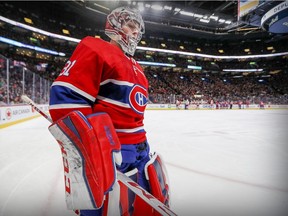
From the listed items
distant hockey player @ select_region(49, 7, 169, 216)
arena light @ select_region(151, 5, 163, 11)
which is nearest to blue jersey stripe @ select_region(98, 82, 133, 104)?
distant hockey player @ select_region(49, 7, 169, 216)

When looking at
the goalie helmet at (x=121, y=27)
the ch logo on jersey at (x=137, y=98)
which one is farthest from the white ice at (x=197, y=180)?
the goalie helmet at (x=121, y=27)

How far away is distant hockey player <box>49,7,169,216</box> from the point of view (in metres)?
0.72

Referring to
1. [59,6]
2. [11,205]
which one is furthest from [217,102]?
[11,205]

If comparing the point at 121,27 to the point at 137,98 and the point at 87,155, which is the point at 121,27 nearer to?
the point at 137,98

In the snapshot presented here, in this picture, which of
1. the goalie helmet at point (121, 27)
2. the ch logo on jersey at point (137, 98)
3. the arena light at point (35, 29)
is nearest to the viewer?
the ch logo on jersey at point (137, 98)

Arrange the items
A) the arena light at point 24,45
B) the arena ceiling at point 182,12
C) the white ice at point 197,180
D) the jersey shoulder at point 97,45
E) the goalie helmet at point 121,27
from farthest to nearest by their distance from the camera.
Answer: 1. the arena ceiling at point 182,12
2. the arena light at point 24,45
3. the white ice at point 197,180
4. the goalie helmet at point 121,27
5. the jersey shoulder at point 97,45

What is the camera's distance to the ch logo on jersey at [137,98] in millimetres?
1010

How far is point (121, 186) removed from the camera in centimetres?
94

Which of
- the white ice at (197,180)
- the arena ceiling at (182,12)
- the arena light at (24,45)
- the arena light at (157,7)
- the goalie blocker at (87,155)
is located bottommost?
the white ice at (197,180)

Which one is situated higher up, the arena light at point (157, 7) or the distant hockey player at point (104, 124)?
the arena light at point (157, 7)

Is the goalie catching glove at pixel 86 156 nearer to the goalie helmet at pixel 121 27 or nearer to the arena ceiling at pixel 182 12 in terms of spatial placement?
the goalie helmet at pixel 121 27

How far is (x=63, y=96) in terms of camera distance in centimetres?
78

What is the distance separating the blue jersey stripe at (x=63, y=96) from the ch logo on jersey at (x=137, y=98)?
0.27 metres

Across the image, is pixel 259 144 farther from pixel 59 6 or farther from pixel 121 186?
pixel 59 6
